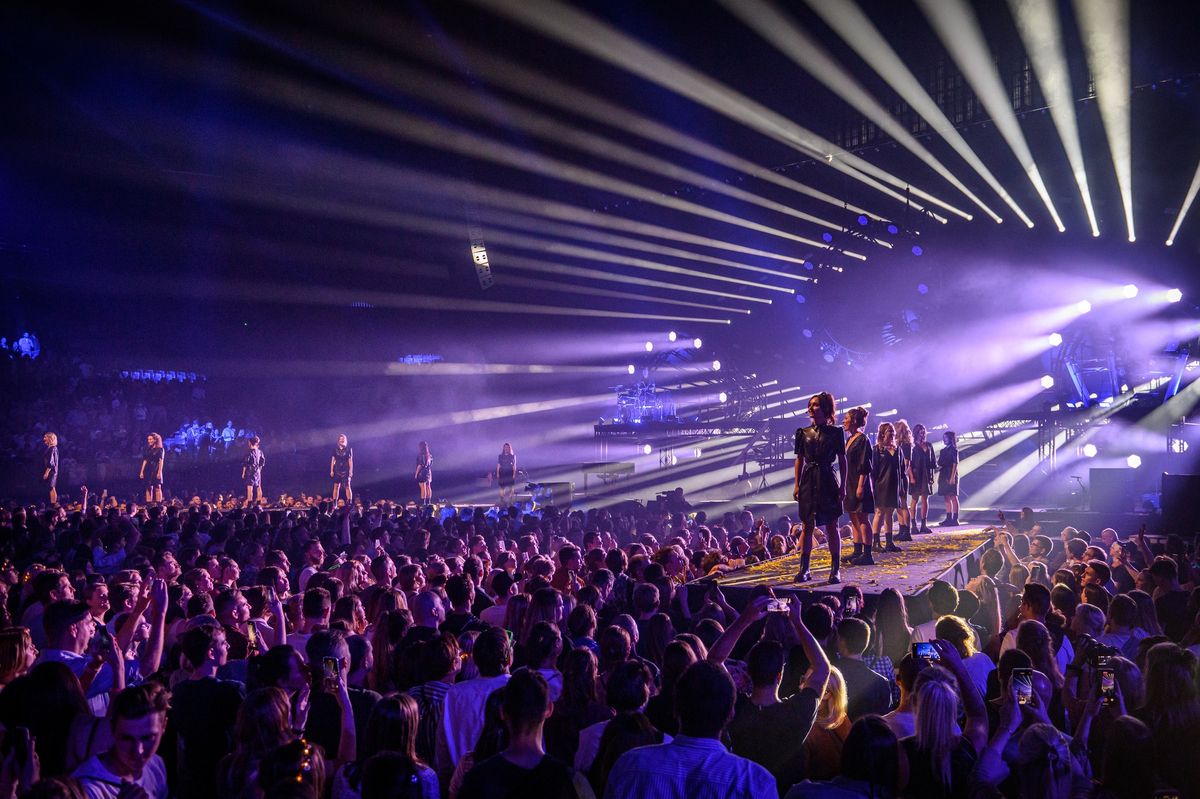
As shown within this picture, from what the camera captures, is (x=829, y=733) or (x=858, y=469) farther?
(x=858, y=469)

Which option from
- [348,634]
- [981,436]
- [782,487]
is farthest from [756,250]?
[348,634]

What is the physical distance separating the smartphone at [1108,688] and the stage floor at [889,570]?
3.09 m

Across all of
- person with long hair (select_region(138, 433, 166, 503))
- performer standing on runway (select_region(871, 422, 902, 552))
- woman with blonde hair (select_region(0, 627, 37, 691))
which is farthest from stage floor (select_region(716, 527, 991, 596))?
person with long hair (select_region(138, 433, 166, 503))

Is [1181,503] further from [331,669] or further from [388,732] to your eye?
[388,732]

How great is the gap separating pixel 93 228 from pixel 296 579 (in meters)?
13.4

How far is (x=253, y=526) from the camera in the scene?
389 inches

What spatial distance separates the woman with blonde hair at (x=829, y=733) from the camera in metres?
3.14

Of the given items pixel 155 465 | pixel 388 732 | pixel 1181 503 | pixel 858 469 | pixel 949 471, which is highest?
pixel 155 465

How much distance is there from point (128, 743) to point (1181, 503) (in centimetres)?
1441

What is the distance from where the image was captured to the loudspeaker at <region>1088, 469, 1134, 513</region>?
14.7 metres

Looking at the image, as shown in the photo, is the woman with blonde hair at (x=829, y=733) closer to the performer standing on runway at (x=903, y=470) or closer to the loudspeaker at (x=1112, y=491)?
the performer standing on runway at (x=903, y=470)

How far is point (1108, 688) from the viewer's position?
3.37 m

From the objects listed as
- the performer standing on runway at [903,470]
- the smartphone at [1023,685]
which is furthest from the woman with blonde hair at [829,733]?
the performer standing on runway at [903,470]

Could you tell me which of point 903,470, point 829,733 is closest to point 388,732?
point 829,733
